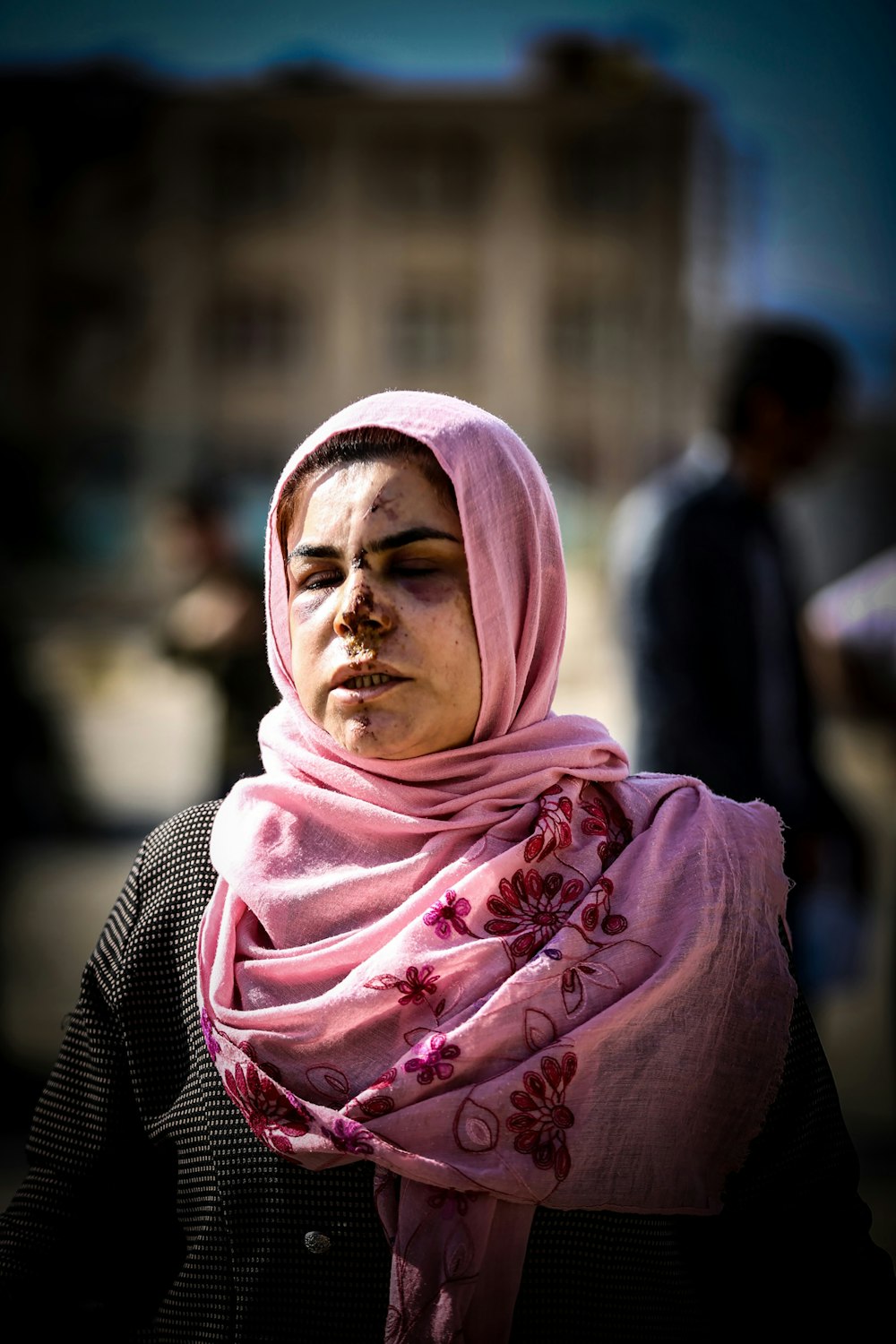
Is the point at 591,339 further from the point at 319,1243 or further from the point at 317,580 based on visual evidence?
the point at 319,1243

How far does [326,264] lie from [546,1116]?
3434 cm

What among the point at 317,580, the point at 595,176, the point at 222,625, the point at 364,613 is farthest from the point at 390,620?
the point at 595,176

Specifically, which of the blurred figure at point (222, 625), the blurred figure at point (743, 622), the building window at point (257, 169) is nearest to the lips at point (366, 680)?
the blurred figure at point (743, 622)

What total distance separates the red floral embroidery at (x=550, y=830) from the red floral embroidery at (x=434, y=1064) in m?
0.23

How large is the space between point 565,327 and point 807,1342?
32926mm

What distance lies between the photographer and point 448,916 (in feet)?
5.08

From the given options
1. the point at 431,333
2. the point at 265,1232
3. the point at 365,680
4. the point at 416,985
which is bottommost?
the point at 431,333

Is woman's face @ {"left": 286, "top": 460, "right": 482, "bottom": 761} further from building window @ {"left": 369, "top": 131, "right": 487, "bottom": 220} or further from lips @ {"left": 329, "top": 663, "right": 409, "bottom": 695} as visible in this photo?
building window @ {"left": 369, "top": 131, "right": 487, "bottom": 220}

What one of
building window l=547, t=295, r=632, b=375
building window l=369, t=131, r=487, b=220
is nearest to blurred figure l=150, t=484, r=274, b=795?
building window l=547, t=295, r=632, b=375

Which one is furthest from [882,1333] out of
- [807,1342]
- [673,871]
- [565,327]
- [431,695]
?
[565,327]

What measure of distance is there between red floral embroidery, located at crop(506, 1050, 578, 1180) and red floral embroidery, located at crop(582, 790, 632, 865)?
256mm

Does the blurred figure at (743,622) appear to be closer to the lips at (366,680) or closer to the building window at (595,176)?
the lips at (366,680)

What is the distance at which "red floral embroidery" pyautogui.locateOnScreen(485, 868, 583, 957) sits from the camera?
155 cm

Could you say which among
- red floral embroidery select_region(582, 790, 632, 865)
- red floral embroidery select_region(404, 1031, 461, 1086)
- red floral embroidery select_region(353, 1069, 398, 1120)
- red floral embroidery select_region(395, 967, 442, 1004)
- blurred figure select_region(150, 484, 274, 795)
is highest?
red floral embroidery select_region(582, 790, 632, 865)
